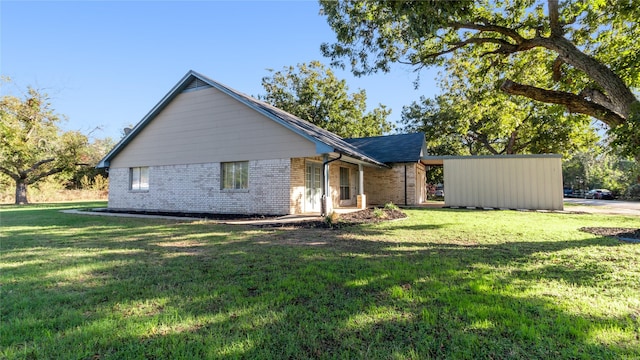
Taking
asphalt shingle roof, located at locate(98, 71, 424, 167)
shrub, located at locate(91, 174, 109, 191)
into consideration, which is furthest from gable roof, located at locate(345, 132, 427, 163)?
shrub, located at locate(91, 174, 109, 191)

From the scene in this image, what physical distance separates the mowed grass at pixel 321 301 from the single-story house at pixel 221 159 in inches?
231

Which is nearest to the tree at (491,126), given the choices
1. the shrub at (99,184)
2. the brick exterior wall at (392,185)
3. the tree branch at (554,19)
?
the brick exterior wall at (392,185)

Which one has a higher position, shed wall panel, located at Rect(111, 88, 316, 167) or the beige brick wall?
shed wall panel, located at Rect(111, 88, 316, 167)

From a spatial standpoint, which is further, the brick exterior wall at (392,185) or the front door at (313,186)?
the brick exterior wall at (392,185)

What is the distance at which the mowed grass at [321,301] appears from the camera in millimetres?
2400

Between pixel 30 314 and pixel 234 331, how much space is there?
225cm

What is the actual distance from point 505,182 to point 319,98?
20.8 metres

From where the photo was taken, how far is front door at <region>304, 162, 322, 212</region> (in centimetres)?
1348

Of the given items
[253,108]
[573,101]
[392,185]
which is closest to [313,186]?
[253,108]

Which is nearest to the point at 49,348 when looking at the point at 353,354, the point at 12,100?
the point at 353,354

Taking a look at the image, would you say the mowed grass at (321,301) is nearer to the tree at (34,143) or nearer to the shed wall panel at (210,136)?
the shed wall panel at (210,136)

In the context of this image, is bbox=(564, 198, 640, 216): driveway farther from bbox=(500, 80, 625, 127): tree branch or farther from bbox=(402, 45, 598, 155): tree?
bbox=(500, 80, 625, 127): tree branch

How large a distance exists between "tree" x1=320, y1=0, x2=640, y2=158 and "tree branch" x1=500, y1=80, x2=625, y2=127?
0.06ft

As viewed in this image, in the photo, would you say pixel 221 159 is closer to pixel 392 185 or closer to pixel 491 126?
pixel 392 185
